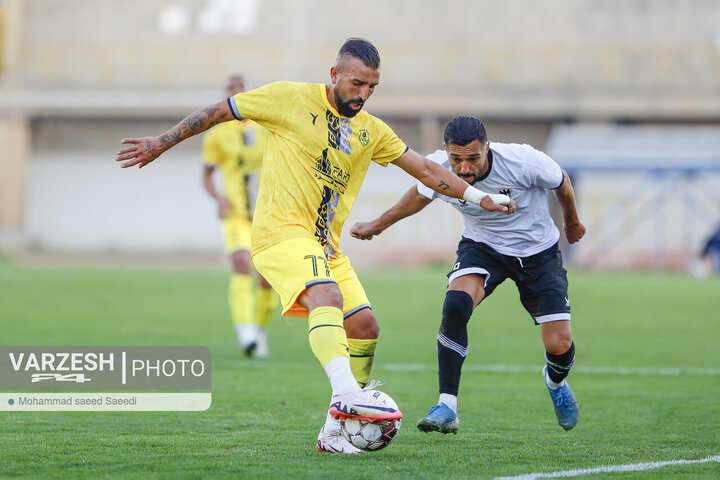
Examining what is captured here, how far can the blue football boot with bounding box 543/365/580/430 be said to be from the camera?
19.8 feet

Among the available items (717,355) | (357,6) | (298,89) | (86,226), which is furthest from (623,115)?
(298,89)

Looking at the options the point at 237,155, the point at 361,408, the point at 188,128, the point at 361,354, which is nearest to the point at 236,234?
the point at 237,155

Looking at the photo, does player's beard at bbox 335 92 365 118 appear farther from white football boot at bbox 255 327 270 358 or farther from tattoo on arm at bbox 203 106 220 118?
white football boot at bbox 255 327 270 358

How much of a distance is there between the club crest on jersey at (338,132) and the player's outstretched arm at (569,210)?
1455 mm

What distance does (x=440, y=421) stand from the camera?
5.43 m

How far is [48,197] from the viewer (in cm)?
3991

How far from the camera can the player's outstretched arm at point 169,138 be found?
5078 mm

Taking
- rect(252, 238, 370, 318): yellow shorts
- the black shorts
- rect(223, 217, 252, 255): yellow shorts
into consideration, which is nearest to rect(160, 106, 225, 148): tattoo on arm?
rect(252, 238, 370, 318): yellow shorts

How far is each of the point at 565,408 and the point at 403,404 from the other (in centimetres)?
132

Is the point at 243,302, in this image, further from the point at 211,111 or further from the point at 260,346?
the point at 211,111

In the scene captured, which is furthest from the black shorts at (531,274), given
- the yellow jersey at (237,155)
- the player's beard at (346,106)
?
the yellow jersey at (237,155)

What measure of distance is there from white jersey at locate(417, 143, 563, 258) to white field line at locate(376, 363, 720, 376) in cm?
304

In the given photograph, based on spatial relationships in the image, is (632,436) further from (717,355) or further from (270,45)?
(270,45)

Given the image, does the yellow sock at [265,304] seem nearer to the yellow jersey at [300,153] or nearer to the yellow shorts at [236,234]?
the yellow shorts at [236,234]
